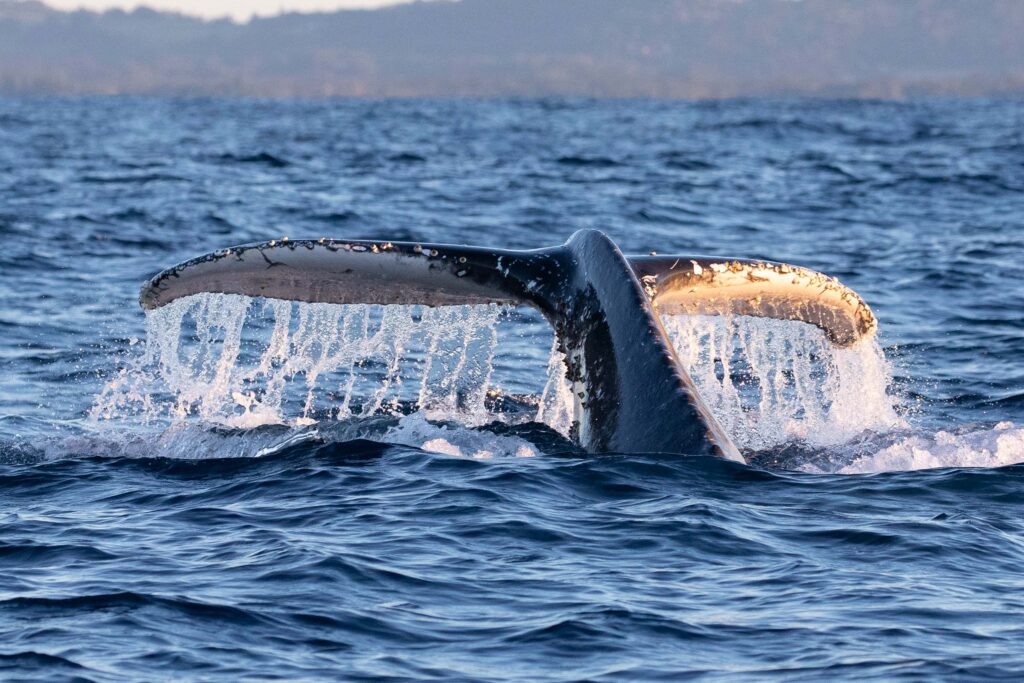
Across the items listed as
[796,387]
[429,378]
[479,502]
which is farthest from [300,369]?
[479,502]

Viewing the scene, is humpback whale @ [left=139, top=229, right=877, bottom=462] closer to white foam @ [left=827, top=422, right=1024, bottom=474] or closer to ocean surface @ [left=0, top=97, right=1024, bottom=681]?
ocean surface @ [left=0, top=97, right=1024, bottom=681]

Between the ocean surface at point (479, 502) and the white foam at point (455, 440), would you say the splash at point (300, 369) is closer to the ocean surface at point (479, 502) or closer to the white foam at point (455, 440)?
the ocean surface at point (479, 502)

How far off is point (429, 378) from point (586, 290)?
4.89 meters

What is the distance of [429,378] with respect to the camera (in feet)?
49.6

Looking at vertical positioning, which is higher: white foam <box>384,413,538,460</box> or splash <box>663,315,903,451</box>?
splash <box>663,315,903,451</box>

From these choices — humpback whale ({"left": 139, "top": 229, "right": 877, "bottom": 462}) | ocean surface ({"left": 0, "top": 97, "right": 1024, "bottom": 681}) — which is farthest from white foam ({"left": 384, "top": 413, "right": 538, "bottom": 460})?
humpback whale ({"left": 139, "top": 229, "right": 877, "bottom": 462})

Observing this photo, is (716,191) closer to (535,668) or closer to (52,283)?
(52,283)

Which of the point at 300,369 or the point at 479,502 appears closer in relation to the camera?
the point at 479,502

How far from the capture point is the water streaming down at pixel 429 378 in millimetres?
11016

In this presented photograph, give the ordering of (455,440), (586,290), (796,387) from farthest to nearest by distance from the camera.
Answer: (796,387) < (455,440) < (586,290)

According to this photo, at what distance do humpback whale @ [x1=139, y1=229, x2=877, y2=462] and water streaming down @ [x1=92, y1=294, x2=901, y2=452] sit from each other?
139 millimetres

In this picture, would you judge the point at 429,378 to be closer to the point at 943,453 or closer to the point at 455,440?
the point at 455,440

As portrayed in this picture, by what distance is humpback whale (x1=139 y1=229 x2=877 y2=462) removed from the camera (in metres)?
9.71

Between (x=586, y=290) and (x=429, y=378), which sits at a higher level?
(x=586, y=290)
